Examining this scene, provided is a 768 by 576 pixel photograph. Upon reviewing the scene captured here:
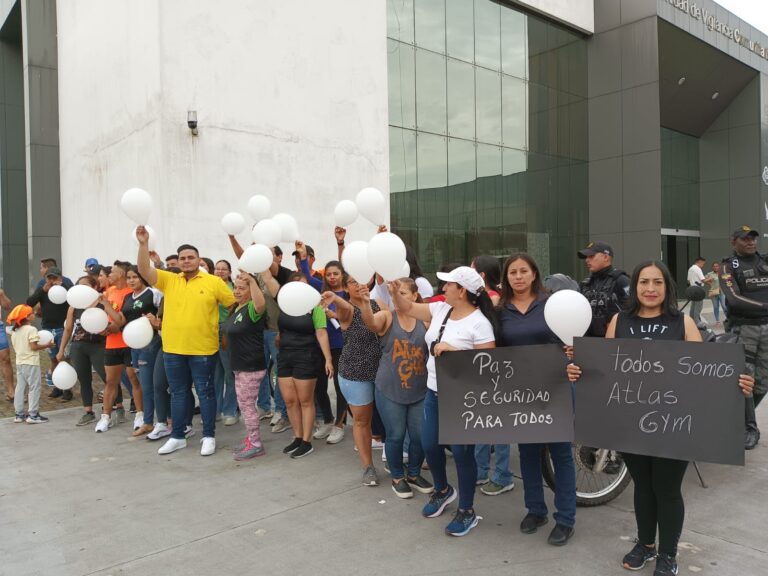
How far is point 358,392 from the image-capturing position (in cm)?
454

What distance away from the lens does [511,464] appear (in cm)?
506

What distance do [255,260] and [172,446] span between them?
2.16m

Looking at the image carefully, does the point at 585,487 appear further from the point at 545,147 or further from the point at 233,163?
the point at 545,147

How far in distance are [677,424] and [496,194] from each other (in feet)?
41.8

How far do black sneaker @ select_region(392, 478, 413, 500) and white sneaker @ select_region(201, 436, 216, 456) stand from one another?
2051mm

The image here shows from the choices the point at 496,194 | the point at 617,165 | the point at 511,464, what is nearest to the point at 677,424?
the point at 511,464

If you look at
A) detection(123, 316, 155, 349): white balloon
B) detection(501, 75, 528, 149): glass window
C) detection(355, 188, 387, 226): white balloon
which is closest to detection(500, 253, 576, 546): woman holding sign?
detection(355, 188, 387, 226): white balloon

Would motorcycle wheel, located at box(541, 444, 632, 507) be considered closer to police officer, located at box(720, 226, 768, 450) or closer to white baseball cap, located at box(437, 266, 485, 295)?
white baseball cap, located at box(437, 266, 485, 295)

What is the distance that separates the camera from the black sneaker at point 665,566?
3.02 meters

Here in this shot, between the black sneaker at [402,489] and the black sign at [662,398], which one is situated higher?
the black sign at [662,398]

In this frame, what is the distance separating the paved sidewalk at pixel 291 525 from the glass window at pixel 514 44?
41.0ft

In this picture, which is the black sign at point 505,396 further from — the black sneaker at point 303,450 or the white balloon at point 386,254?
the black sneaker at point 303,450

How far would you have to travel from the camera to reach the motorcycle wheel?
405 centimetres

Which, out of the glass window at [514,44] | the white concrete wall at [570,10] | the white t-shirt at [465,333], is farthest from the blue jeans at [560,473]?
the white concrete wall at [570,10]
